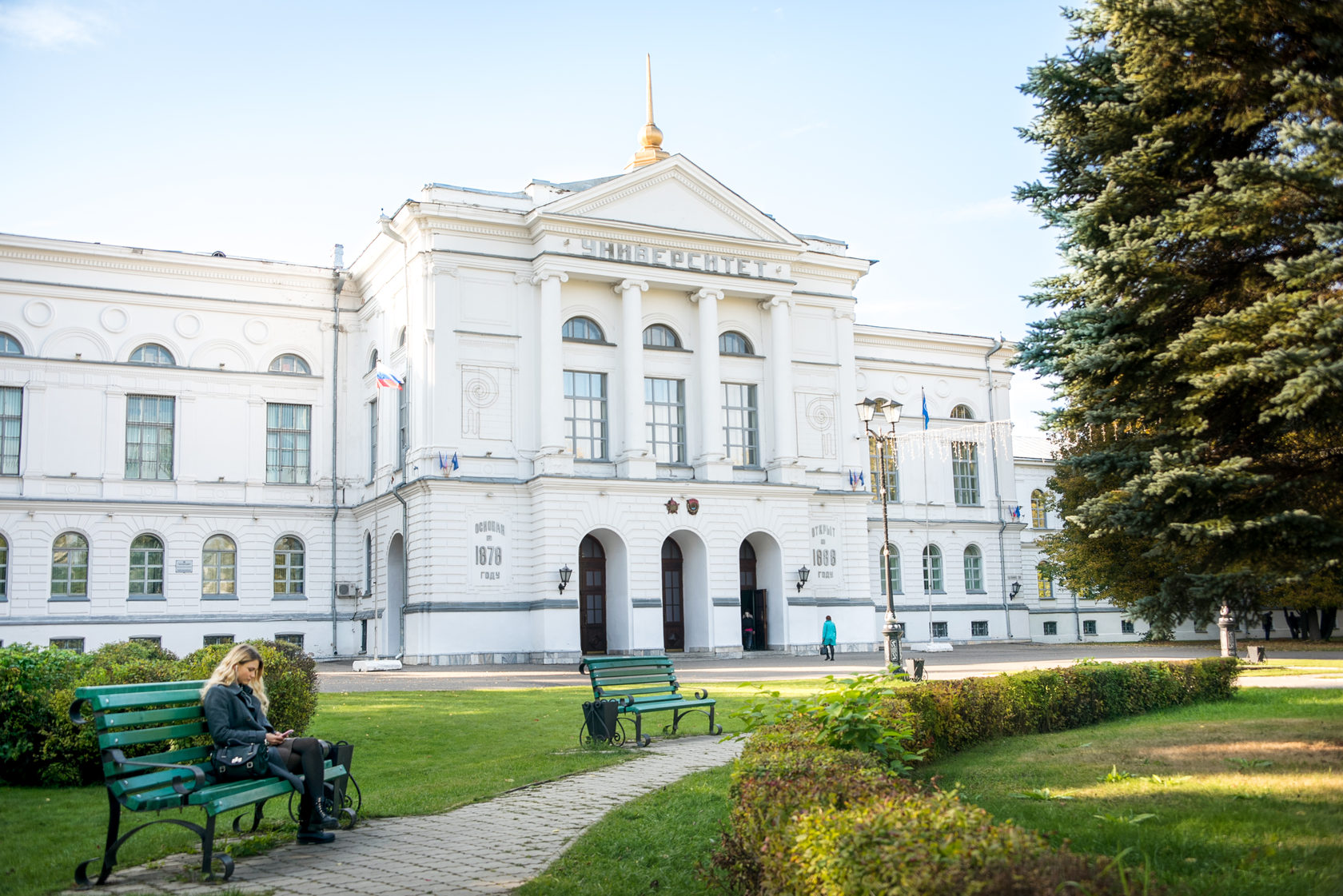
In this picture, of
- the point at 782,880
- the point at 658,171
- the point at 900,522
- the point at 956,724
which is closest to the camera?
the point at 782,880

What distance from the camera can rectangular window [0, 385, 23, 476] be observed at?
34938mm

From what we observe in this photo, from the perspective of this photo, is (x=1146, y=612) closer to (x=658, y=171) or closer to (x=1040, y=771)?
(x=1040, y=771)

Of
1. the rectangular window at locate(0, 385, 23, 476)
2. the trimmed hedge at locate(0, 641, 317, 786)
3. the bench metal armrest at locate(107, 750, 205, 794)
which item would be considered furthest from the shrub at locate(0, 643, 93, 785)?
the rectangular window at locate(0, 385, 23, 476)

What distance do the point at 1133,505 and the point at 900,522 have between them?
3834 centimetres

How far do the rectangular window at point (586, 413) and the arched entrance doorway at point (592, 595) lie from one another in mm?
3092

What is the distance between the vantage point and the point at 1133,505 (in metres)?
9.80

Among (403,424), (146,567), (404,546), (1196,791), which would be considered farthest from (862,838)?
(146,567)

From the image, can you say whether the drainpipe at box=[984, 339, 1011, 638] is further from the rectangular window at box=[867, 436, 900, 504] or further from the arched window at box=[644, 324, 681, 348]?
the arched window at box=[644, 324, 681, 348]

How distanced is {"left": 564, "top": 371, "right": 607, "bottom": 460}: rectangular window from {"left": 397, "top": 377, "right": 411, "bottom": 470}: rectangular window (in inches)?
200

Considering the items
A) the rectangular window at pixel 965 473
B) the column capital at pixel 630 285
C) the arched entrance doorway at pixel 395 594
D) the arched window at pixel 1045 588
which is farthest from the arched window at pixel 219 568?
the arched window at pixel 1045 588

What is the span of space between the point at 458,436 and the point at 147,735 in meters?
26.9

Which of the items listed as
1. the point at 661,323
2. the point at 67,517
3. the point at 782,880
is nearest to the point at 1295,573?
the point at 782,880

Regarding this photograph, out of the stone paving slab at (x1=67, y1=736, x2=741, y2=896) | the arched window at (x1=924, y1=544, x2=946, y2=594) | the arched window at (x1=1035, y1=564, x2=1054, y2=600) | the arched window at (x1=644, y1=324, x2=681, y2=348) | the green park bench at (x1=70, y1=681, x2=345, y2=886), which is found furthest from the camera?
the arched window at (x1=1035, y1=564, x2=1054, y2=600)

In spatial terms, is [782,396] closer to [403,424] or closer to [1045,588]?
[403,424]
